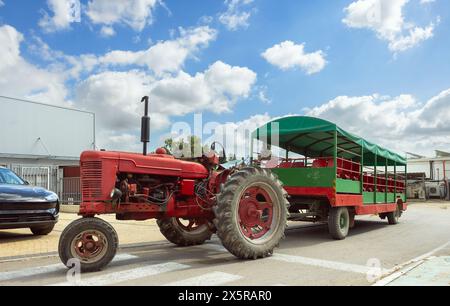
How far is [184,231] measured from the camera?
8602 mm

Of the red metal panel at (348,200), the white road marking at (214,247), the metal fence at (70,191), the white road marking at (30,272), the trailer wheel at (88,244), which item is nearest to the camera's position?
the trailer wheel at (88,244)

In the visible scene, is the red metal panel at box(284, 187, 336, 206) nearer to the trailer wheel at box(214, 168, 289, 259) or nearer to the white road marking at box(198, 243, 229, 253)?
the trailer wheel at box(214, 168, 289, 259)

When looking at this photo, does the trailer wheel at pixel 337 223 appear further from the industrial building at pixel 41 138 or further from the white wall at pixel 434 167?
the white wall at pixel 434 167

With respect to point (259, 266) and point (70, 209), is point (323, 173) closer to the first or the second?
point (259, 266)

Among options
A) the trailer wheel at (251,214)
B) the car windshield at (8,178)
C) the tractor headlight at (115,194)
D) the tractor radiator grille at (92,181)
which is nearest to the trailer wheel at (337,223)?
the trailer wheel at (251,214)

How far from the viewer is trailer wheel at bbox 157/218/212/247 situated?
333 inches

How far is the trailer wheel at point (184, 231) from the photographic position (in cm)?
846

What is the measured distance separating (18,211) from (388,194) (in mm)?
10486

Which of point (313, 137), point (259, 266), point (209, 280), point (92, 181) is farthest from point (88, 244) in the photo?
point (313, 137)

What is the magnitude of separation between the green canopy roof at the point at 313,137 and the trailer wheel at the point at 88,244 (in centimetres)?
568

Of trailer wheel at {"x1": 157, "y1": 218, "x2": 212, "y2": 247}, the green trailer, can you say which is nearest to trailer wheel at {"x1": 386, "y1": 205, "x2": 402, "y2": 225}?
the green trailer

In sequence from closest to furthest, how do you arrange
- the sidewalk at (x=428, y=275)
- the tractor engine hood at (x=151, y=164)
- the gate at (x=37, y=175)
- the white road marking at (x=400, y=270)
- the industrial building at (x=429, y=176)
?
1. the sidewalk at (x=428, y=275)
2. the white road marking at (x=400, y=270)
3. the tractor engine hood at (x=151, y=164)
4. the gate at (x=37, y=175)
5. the industrial building at (x=429, y=176)
